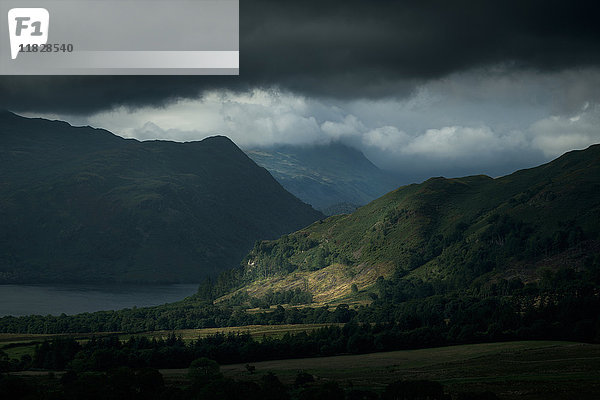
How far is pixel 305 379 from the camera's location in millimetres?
138750

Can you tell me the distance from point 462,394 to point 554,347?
7447 centimetres

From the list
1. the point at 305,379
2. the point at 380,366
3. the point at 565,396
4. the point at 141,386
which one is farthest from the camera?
the point at 380,366

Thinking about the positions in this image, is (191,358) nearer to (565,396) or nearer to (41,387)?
(41,387)

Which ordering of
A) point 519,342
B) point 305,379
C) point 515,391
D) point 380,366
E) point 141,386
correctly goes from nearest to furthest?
1. point 515,391
2. point 141,386
3. point 305,379
4. point 380,366
5. point 519,342

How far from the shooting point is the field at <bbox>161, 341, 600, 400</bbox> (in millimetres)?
116062

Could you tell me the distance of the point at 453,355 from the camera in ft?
567

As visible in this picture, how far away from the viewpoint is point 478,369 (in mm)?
144375

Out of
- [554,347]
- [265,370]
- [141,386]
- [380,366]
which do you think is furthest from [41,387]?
[554,347]

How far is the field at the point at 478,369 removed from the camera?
116062 mm

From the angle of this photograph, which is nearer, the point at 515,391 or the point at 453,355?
the point at 515,391

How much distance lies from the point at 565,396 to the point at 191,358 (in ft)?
377

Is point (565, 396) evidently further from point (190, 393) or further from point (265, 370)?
point (265, 370)

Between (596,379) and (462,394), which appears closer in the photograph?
(462,394)

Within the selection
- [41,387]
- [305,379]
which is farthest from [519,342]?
[41,387]
